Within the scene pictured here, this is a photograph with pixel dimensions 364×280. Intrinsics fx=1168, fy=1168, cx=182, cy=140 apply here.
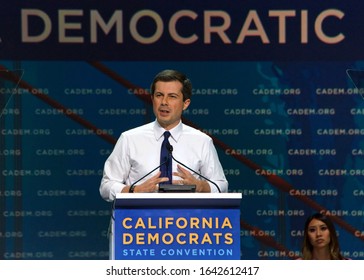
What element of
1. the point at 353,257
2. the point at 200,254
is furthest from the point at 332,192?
the point at 200,254

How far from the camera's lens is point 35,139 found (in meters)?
8.17

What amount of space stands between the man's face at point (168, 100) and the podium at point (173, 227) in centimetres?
98

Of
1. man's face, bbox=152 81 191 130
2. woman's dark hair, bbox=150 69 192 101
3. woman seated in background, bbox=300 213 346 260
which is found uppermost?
woman's dark hair, bbox=150 69 192 101

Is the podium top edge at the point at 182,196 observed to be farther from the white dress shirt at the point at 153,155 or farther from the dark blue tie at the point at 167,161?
the white dress shirt at the point at 153,155

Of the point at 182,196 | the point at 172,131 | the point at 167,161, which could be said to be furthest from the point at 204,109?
the point at 182,196

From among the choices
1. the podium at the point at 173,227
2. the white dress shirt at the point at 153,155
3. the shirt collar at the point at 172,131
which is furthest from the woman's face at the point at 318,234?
the podium at the point at 173,227

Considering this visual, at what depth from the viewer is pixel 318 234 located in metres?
7.02

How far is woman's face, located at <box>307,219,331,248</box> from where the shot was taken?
698 centimetres

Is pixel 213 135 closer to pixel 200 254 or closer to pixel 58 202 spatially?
pixel 58 202

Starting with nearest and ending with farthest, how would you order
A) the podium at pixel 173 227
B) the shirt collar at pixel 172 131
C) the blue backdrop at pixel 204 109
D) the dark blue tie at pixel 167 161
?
1. the podium at pixel 173 227
2. the dark blue tie at pixel 167 161
3. the shirt collar at pixel 172 131
4. the blue backdrop at pixel 204 109

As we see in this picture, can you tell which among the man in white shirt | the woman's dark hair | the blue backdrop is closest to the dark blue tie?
the man in white shirt

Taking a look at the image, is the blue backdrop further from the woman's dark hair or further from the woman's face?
the woman's dark hair

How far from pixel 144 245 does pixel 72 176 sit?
125 inches

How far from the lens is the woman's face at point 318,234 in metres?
6.98
